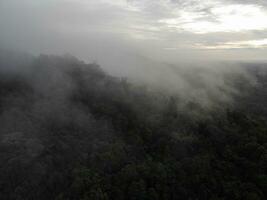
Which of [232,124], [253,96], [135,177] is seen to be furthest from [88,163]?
[253,96]

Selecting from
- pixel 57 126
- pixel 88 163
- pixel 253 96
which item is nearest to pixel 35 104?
pixel 57 126

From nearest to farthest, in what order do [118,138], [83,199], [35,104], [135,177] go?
[83,199] < [135,177] < [118,138] < [35,104]

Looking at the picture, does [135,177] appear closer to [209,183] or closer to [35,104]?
[209,183]

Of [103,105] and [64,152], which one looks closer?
[64,152]

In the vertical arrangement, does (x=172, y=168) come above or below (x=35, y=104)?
below

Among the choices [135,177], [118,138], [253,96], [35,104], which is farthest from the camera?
[253,96]

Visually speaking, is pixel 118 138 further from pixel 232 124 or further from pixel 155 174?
pixel 232 124
